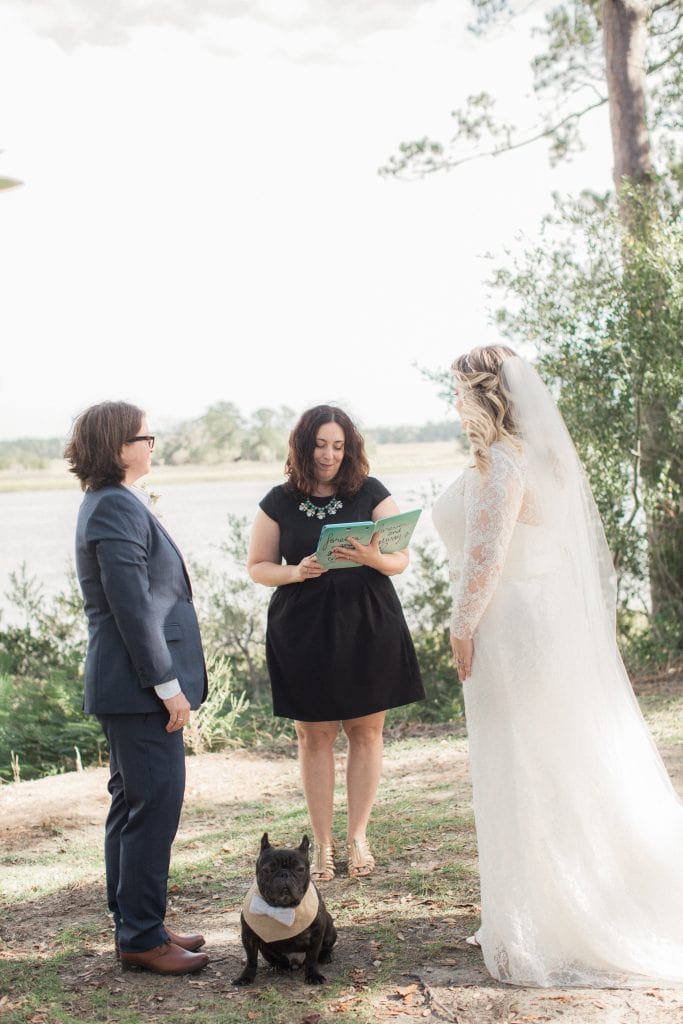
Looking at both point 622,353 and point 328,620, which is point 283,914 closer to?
point 328,620

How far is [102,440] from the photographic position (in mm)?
3406

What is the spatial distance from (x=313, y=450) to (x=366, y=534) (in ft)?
1.77

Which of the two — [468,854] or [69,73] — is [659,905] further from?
[69,73]

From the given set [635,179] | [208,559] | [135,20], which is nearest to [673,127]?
[635,179]

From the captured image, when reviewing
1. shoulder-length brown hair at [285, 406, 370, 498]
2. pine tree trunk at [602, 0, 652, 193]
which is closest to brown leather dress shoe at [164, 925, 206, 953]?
shoulder-length brown hair at [285, 406, 370, 498]

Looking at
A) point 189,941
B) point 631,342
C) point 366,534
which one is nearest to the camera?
point 189,941

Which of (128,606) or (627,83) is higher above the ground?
(627,83)

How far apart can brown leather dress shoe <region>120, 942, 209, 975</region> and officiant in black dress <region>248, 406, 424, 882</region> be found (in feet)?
3.40

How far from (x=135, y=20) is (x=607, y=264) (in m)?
16.7

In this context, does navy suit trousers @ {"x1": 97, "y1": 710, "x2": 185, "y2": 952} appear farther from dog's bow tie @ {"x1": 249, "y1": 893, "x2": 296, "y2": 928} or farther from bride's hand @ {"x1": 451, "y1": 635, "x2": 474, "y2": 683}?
bride's hand @ {"x1": 451, "y1": 635, "x2": 474, "y2": 683}

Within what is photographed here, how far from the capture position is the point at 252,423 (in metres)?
9.48

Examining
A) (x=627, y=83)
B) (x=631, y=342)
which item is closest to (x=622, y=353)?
(x=631, y=342)

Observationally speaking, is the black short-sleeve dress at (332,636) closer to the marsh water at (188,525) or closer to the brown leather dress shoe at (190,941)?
the brown leather dress shoe at (190,941)

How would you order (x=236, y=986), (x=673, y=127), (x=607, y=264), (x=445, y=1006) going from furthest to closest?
(x=673, y=127), (x=607, y=264), (x=236, y=986), (x=445, y=1006)
